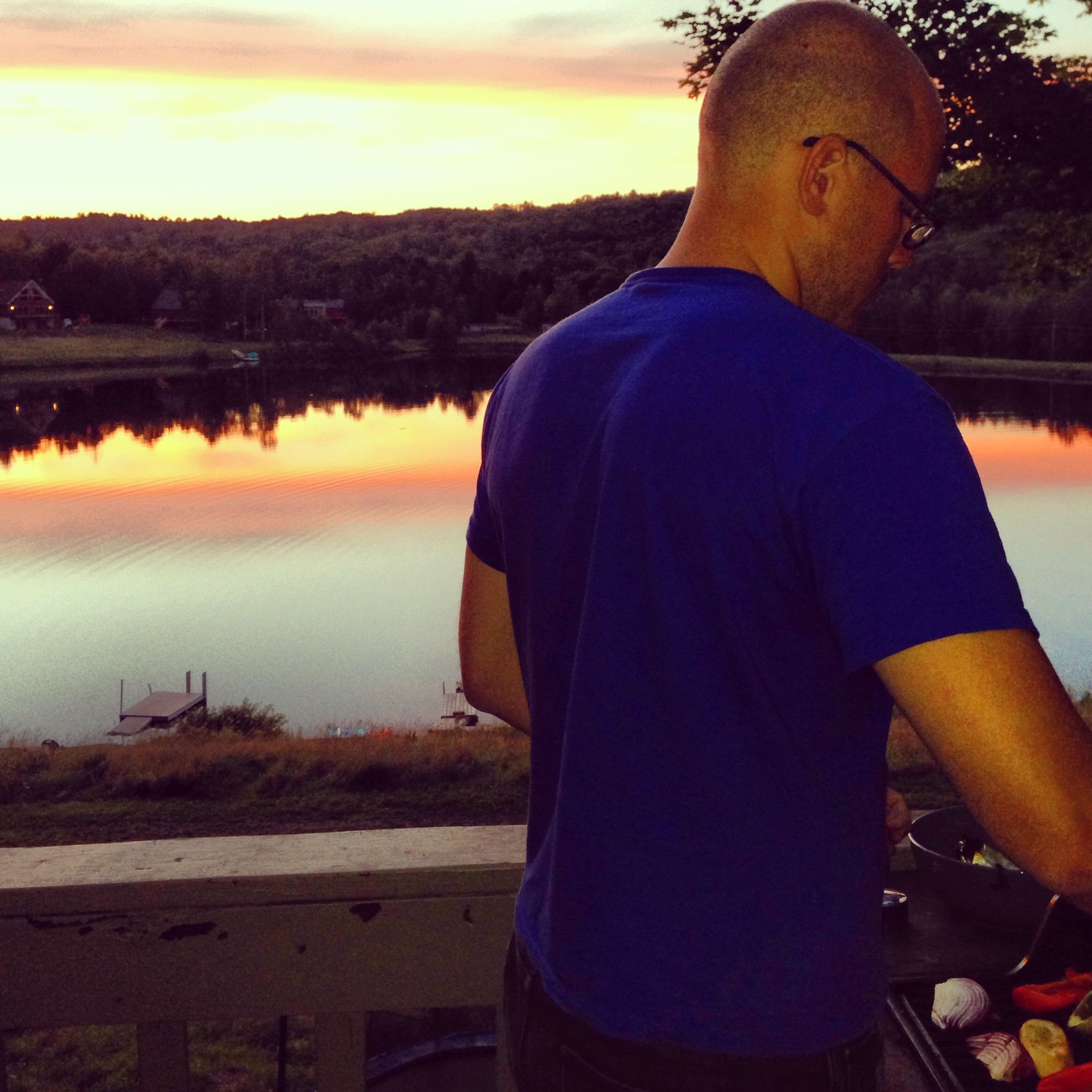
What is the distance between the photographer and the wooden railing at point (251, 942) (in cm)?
124

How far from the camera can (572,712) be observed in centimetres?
85

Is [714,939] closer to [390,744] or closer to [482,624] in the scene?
[482,624]

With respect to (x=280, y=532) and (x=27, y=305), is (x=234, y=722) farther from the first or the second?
(x=280, y=532)

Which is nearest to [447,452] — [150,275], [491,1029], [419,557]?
[419,557]

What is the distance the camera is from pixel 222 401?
273ft

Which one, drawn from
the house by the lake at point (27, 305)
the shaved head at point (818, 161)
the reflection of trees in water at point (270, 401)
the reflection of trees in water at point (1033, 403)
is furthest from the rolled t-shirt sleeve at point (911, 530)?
the reflection of trees in water at point (1033, 403)

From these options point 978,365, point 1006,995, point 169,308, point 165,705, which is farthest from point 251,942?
point 169,308

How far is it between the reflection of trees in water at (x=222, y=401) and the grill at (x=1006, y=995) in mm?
72164

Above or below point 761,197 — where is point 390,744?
below

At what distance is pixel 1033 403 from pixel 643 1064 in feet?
245

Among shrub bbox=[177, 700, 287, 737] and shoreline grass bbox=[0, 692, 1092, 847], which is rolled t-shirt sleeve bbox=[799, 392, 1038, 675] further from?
shrub bbox=[177, 700, 287, 737]

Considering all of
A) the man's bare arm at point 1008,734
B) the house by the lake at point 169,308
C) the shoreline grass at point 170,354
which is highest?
the house by the lake at point 169,308

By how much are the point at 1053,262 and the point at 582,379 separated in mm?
8724

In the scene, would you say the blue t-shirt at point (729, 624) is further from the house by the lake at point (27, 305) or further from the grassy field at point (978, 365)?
the house by the lake at point (27, 305)
